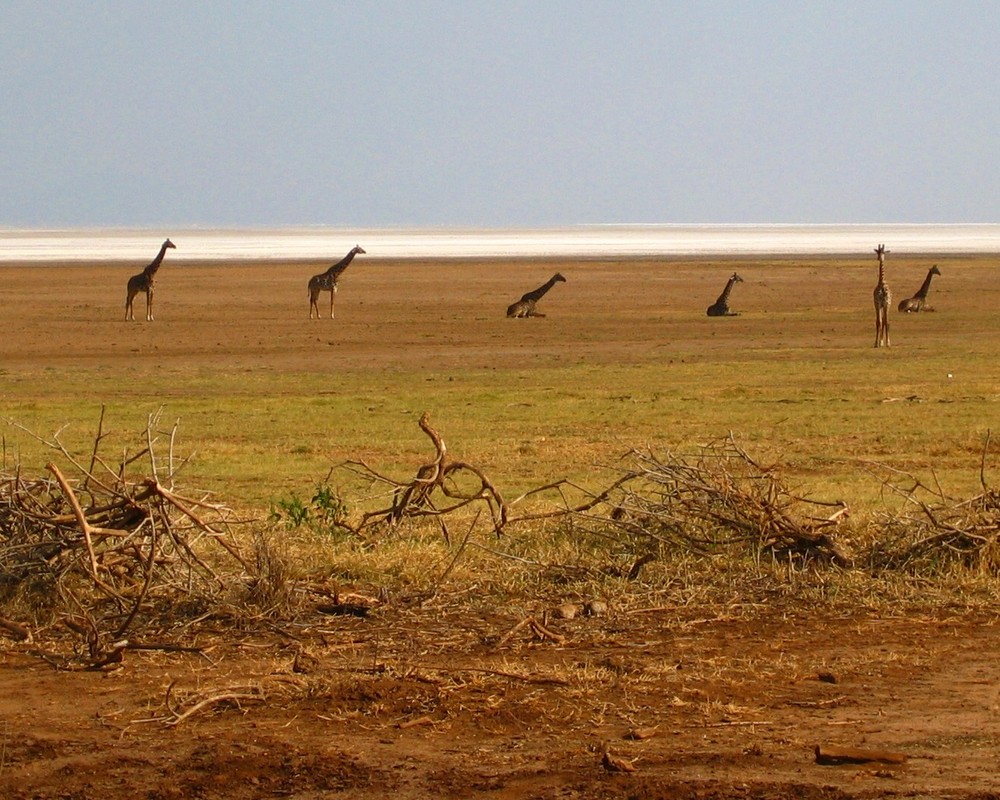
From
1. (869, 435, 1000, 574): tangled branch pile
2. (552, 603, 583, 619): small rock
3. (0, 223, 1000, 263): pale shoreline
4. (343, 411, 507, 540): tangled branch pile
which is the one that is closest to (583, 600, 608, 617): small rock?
(552, 603, 583, 619): small rock

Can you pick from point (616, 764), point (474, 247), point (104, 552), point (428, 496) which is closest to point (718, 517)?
point (428, 496)

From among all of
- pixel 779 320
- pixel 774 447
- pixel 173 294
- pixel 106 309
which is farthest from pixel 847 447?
pixel 173 294

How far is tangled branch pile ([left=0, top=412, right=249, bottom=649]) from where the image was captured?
608 cm

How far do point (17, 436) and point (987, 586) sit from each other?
31.9 feet

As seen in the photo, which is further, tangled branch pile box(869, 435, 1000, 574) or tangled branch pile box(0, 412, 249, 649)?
tangled branch pile box(869, 435, 1000, 574)

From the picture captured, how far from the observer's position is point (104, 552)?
6145 mm

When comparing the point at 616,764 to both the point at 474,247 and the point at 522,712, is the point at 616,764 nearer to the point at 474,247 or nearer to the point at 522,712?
the point at 522,712

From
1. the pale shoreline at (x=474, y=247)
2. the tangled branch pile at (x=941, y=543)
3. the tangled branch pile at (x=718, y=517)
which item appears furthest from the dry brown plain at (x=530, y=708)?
the pale shoreline at (x=474, y=247)

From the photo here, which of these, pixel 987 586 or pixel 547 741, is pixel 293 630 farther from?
pixel 987 586

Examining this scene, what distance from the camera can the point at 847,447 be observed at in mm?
12453

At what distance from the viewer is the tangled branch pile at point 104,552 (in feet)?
19.9

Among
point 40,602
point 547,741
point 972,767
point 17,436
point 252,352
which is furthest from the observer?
point 252,352

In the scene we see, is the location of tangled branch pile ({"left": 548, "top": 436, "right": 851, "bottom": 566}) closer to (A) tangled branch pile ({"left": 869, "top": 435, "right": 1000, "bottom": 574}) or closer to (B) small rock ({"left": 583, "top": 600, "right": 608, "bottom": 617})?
(A) tangled branch pile ({"left": 869, "top": 435, "right": 1000, "bottom": 574})

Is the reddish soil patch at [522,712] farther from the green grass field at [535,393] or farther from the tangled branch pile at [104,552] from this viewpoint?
the green grass field at [535,393]
